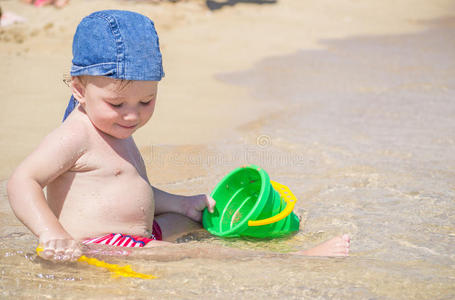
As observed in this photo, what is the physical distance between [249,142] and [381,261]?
2.04 metres

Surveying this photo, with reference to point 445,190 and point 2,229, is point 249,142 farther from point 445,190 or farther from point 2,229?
point 2,229

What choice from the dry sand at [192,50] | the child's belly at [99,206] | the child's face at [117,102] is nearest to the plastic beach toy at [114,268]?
the child's belly at [99,206]

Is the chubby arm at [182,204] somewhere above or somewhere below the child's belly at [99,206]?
below

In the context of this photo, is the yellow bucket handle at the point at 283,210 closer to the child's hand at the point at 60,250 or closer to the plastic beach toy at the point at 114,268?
the plastic beach toy at the point at 114,268

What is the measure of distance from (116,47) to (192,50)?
5.07 meters

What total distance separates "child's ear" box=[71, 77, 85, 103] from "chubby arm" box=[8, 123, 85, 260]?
5.3 inches

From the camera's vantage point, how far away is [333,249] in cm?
267

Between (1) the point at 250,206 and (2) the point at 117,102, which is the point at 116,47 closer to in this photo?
(2) the point at 117,102

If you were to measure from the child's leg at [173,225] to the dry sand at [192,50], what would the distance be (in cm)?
126

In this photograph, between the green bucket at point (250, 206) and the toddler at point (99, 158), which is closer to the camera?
the toddler at point (99, 158)

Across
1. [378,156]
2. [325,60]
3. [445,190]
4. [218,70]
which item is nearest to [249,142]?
[378,156]

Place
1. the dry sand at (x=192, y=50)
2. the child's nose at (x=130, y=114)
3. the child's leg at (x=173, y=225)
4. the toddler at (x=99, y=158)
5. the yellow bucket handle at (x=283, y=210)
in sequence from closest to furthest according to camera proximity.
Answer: the toddler at (x=99, y=158) → the child's nose at (x=130, y=114) → the yellow bucket handle at (x=283, y=210) → the child's leg at (x=173, y=225) → the dry sand at (x=192, y=50)

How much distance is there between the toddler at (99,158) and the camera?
8.03ft

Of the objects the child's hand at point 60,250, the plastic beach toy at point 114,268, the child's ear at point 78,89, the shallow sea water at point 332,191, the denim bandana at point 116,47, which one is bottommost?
the shallow sea water at point 332,191
